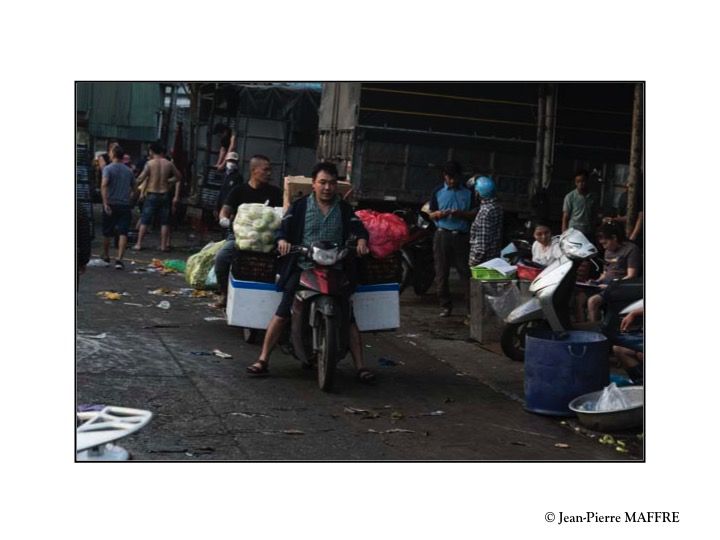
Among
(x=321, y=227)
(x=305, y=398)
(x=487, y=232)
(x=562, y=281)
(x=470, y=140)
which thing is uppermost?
(x=470, y=140)

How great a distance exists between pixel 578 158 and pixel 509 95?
1.25m

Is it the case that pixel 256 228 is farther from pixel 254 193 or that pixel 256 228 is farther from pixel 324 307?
pixel 254 193

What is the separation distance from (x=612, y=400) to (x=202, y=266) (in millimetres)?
4545

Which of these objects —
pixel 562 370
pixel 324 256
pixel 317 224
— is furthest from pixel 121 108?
pixel 562 370

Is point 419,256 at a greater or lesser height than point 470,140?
lesser

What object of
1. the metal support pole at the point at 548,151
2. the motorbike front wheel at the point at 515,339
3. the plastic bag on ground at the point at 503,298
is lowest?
the motorbike front wheel at the point at 515,339

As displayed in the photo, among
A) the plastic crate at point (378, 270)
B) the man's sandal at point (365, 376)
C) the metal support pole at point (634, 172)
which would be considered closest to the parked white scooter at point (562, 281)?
the metal support pole at point (634, 172)

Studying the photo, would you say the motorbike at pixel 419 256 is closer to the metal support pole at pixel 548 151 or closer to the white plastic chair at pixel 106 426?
the metal support pole at pixel 548 151

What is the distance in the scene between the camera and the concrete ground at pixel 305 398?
7137 millimetres

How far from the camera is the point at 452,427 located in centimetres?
776

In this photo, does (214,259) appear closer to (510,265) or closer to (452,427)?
(510,265)

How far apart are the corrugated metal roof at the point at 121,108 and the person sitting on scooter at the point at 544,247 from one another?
340cm

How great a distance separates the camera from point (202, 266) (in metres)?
10.9
